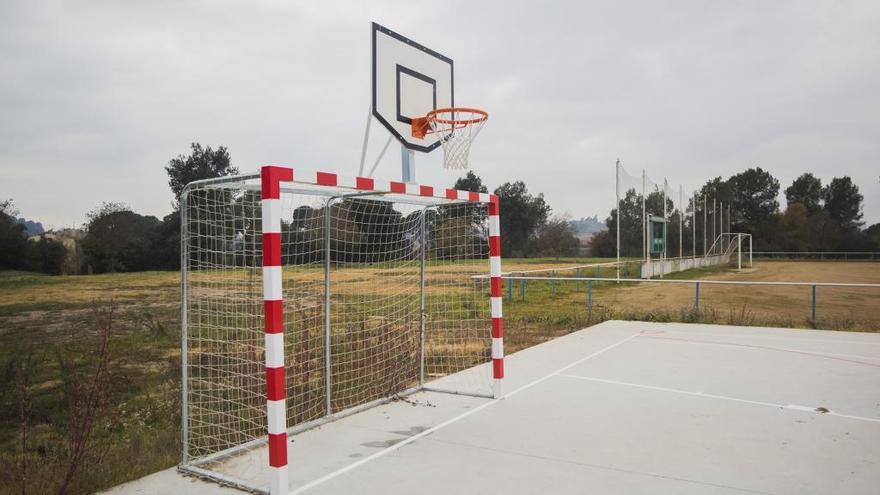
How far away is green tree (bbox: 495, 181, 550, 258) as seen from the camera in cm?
5519

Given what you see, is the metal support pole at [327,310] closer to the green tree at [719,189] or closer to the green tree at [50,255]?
the green tree at [50,255]

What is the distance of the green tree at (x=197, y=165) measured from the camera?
44.9 metres

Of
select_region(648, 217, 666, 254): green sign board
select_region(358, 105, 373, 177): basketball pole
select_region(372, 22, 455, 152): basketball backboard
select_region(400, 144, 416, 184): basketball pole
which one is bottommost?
select_region(648, 217, 666, 254): green sign board

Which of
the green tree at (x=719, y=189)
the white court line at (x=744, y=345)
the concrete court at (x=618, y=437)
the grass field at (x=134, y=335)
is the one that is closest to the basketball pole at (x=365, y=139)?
the concrete court at (x=618, y=437)

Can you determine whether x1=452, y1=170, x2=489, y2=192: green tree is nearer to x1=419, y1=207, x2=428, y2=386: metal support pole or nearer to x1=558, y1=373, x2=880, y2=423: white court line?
x1=419, y1=207, x2=428, y2=386: metal support pole

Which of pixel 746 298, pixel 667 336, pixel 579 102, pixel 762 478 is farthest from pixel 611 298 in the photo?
pixel 762 478

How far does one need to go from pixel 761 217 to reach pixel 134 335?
63.7m

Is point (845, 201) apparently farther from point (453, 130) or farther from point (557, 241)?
point (453, 130)

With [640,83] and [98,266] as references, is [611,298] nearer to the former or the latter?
[640,83]

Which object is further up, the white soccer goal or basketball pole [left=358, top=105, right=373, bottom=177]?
basketball pole [left=358, top=105, right=373, bottom=177]

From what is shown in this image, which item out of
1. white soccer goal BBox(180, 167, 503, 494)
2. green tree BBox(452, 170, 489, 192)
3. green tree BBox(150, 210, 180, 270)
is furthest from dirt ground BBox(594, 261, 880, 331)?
green tree BBox(150, 210, 180, 270)

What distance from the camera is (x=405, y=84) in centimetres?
700

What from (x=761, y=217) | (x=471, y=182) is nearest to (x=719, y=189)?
(x=761, y=217)

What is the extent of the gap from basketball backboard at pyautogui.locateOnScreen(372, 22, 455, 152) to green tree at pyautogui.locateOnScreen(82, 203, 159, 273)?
36813mm
